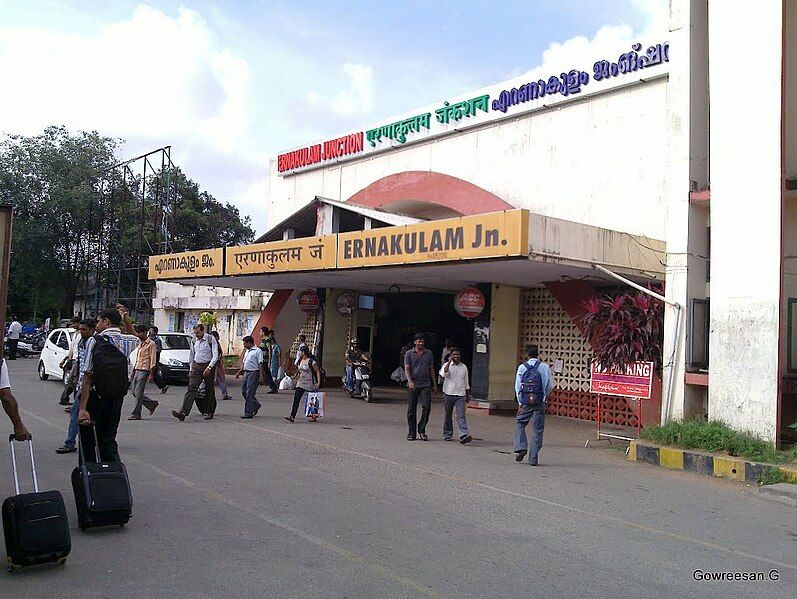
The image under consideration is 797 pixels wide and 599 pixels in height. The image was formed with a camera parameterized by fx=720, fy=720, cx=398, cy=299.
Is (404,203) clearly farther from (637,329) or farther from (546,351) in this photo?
(637,329)

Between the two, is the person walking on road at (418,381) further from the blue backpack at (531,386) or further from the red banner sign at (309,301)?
the red banner sign at (309,301)

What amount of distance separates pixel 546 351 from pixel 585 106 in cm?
530

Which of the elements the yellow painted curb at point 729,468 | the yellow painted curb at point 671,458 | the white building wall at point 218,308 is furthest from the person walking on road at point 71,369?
the white building wall at point 218,308

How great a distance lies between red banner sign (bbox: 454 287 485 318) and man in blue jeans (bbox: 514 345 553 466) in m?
5.68

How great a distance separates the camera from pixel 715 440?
32.2 feet

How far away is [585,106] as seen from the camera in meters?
15.0

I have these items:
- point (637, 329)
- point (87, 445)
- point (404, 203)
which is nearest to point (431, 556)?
point (87, 445)

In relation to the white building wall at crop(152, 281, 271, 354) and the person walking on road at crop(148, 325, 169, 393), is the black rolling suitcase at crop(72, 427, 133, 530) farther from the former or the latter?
the white building wall at crop(152, 281, 271, 354)

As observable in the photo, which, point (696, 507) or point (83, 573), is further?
point (696, 507)

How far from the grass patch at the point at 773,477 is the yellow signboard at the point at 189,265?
1285cm

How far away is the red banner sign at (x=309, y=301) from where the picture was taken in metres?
21.0

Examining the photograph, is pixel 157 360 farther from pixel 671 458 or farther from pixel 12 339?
pixel 12 339

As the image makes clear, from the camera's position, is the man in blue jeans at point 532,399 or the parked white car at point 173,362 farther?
the parked white car at point 173,362

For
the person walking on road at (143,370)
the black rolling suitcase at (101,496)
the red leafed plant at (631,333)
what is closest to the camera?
the black rolling suitcase at (101,496)
